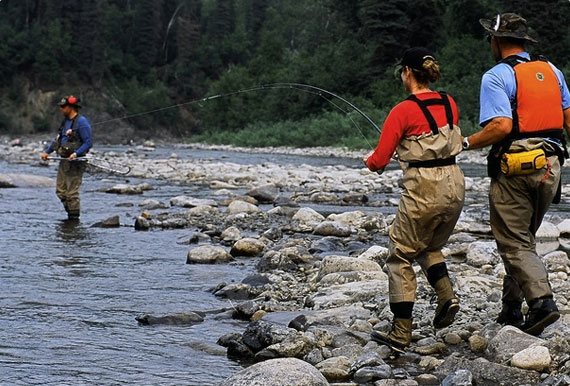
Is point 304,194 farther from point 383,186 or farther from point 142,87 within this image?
point 142,87

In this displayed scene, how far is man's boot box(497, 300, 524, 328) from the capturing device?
14.8 feet

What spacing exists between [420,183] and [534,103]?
761 mm

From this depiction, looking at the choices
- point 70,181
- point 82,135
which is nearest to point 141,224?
point 70,181

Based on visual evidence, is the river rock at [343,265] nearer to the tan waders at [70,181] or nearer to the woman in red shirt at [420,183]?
the woman in red shirt at [420,183]

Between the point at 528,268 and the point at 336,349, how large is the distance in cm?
115

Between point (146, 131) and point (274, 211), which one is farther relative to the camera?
point (146, 131)

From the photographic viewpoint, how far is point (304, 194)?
14.7m

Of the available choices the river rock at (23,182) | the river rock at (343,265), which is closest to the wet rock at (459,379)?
the river rock at (343,265)

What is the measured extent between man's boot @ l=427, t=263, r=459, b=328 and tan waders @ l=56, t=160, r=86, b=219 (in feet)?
25.0

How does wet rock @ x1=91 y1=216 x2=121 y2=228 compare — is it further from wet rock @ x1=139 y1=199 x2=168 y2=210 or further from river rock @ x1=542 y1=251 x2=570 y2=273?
river rock @ x1=542 y1=251 x2=570 y2=273

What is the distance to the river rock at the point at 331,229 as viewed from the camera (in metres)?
9.41

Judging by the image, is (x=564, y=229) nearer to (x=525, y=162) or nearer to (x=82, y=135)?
(x=525, y=162)

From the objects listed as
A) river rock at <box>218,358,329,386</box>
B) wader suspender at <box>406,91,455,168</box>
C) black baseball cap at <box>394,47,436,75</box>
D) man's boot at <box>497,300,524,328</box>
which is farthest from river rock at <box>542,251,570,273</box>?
river rock at <box>218,358,329,386</box>

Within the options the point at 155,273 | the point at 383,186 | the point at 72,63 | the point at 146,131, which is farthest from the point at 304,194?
the point at 72,63
